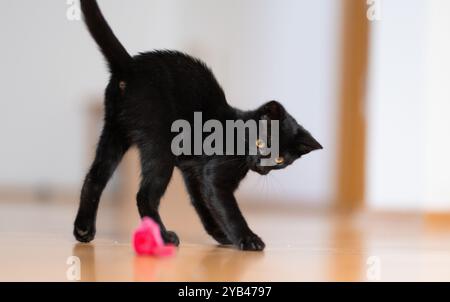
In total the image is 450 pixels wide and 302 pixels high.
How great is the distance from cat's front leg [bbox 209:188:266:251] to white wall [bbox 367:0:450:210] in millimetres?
1996

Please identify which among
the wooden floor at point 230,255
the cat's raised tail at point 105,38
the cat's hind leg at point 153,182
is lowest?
the wooden floor at point 230,255

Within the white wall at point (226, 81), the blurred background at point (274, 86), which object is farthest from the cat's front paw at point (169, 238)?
the white wall at point (226, 81)

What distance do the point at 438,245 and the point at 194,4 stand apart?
2.17 meters

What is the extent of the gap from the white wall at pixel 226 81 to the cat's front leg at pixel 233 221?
1954 mm

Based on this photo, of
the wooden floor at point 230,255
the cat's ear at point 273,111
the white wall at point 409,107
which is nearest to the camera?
the wooden floor at point 230,255

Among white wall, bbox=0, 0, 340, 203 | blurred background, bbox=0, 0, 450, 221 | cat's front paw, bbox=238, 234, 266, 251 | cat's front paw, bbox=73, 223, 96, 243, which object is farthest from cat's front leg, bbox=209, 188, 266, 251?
white wall, bbox=0, 0, 340, 203

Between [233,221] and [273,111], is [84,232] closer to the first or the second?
[233,221]

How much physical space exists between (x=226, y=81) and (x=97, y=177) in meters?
2.08

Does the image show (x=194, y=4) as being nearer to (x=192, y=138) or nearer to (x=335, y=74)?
(x=335, y=74)

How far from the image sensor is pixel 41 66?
3582 millimetres

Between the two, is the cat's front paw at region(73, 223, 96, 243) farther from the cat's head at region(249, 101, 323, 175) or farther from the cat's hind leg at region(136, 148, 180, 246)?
the cat's head at region(249, 101, 323, 175)

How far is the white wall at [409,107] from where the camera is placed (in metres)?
3.31

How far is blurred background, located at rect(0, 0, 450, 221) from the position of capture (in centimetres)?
348

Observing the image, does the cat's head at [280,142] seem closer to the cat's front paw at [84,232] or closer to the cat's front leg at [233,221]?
the cat's front leg at [233,221]
